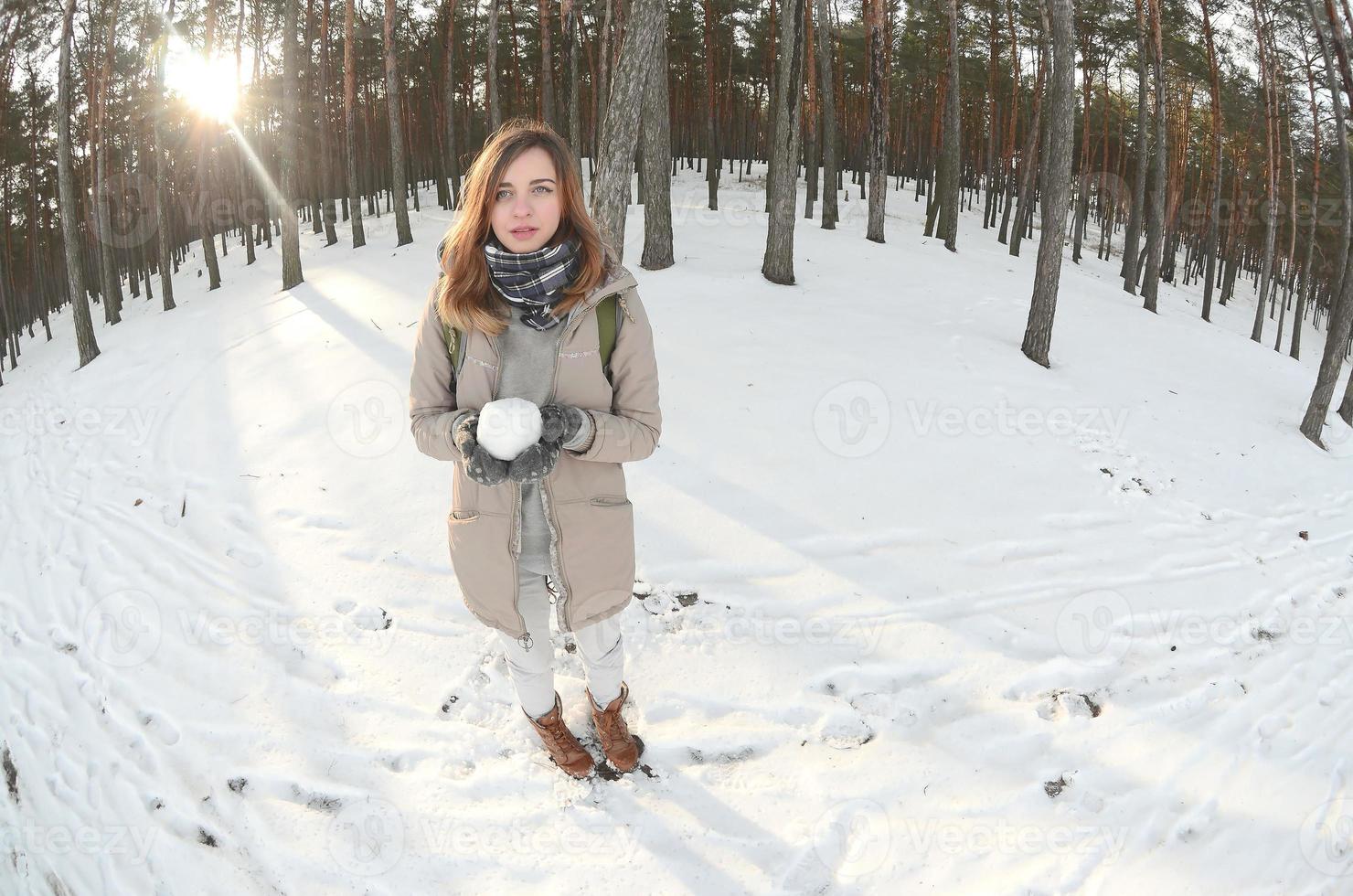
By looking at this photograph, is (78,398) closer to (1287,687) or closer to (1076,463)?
(1076,463)

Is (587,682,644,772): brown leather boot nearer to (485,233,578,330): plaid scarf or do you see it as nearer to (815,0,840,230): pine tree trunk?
(485,233,578,330): plaid scarf

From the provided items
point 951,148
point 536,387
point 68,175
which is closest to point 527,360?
point 536,387

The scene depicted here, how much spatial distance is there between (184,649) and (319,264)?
44.0ft

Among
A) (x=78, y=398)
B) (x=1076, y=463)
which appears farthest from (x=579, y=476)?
(x=78, y=398)

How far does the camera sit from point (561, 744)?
2.69 meters

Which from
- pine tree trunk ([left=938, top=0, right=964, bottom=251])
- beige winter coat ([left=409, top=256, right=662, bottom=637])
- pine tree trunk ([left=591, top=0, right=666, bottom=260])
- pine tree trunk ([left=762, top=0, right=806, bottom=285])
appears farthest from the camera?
pine tree trunk ([left=938, top=0, right=964, bottom=251])

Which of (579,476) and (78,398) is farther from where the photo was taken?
(78,398)

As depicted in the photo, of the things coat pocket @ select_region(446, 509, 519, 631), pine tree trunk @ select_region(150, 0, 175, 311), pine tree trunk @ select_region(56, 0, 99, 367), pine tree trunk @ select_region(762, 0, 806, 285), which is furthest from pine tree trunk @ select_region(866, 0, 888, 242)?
pine tree trunk @ select_region(150, 0, 175, 311)

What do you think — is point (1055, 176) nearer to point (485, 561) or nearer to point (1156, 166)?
point (485, 561)

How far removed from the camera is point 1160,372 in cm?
845

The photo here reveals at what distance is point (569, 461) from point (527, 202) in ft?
2.58

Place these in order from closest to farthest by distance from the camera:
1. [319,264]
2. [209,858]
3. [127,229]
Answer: [209,858] → [319,264] → [127,229]

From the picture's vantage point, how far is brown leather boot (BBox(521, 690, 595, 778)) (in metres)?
2.65

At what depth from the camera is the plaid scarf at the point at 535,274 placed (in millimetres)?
2002
